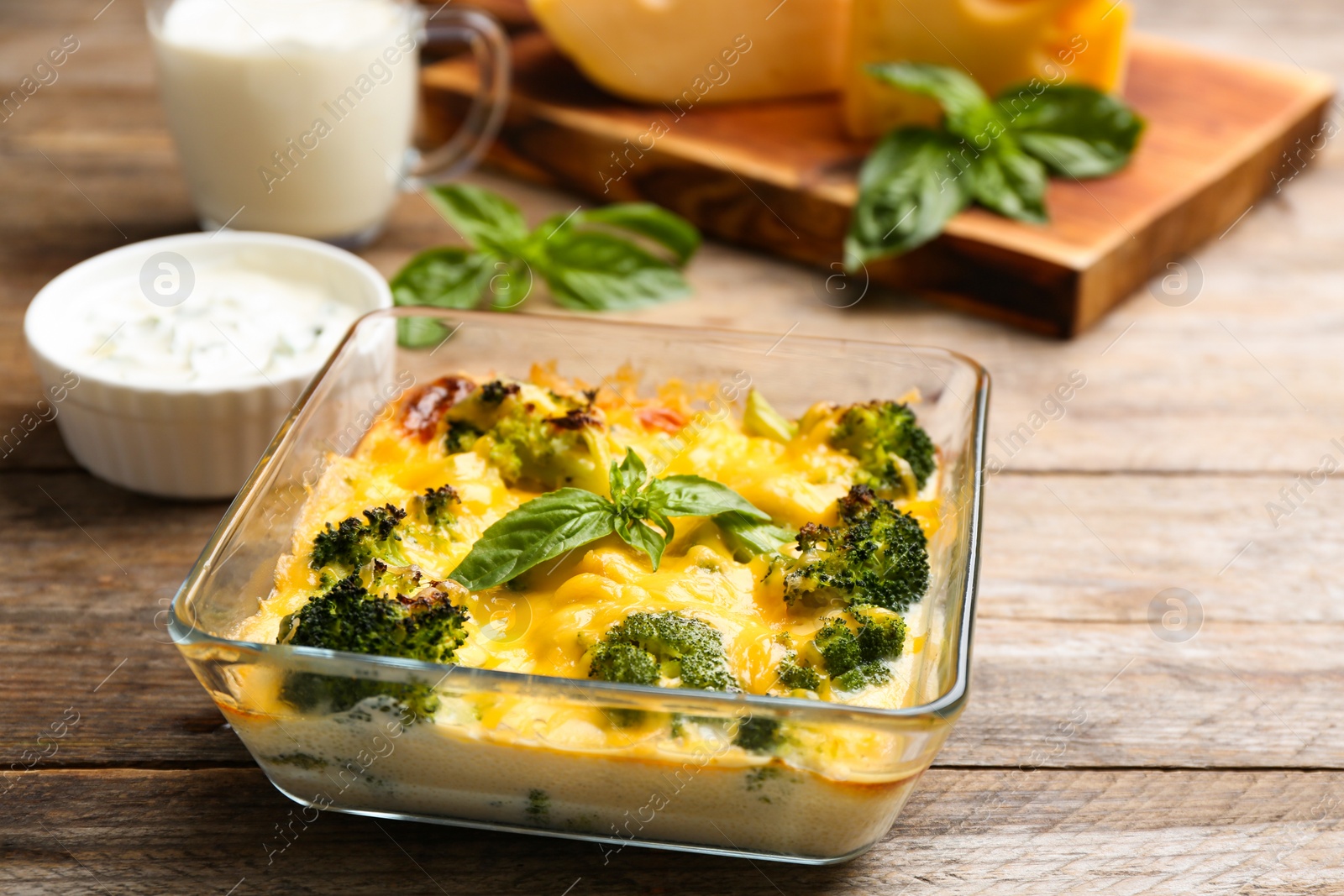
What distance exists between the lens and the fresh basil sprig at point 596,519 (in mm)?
A: 1787

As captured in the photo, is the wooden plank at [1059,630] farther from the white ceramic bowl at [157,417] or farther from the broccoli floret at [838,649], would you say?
the broccoli floret at [838,649]

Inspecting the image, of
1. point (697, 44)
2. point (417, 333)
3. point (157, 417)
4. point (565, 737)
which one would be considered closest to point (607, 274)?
point (417, 333)

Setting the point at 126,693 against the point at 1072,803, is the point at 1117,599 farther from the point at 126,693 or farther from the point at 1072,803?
the point at 126,693

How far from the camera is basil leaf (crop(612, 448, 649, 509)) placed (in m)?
1.88

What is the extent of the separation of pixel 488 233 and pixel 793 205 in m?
0.76

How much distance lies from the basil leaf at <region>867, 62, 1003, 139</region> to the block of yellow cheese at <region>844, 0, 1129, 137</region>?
136 millimetres

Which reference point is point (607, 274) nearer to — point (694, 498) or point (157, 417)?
point (157, 417)

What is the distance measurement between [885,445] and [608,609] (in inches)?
22.4

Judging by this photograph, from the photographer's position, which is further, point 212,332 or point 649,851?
point 212,332

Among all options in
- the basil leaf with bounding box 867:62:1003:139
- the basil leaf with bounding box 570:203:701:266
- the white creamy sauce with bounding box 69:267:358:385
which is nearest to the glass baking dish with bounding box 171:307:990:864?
the white creamy sauce with bounding box 69:267:358:385

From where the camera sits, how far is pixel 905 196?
3107 mm

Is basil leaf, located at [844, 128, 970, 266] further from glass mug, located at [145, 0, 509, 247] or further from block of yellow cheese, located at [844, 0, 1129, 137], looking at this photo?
glass mug, located at [145, 0, 509, 247]

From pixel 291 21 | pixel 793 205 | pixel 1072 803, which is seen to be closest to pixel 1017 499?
pixel 1072 803

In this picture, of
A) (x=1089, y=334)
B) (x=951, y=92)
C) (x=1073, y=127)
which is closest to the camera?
(x=1089, y=334)
